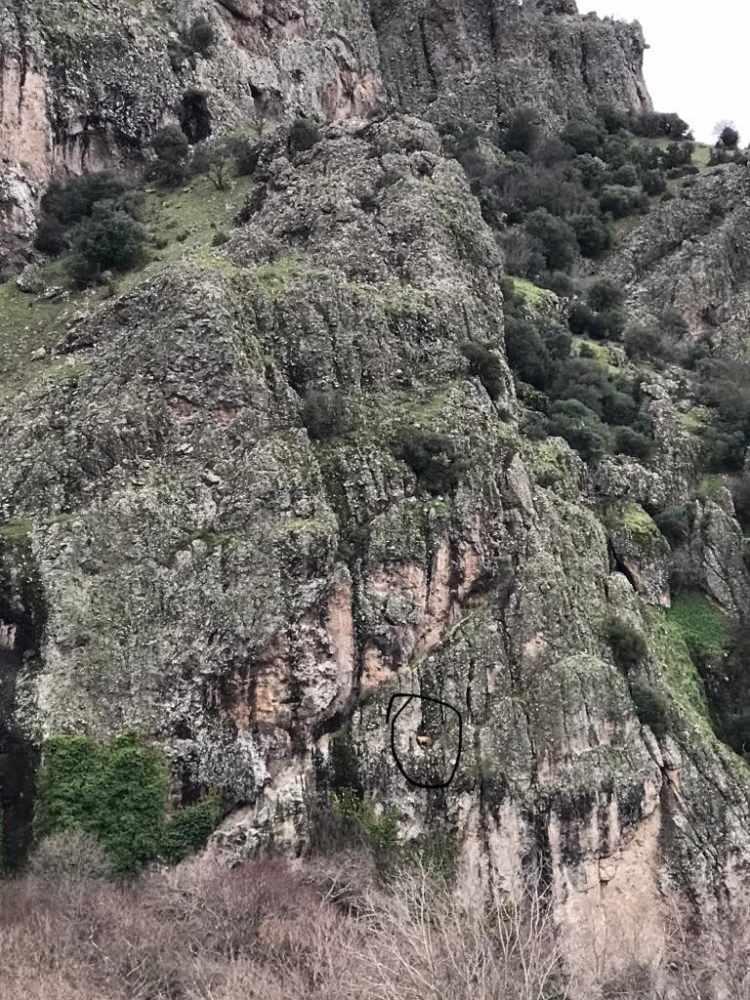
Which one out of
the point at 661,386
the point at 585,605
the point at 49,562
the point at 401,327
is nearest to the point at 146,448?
the point at 49,562

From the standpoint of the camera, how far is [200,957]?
73.7 feet

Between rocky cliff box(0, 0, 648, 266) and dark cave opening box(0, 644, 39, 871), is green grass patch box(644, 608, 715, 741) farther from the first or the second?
rocky cliff box(0, 0, 648, 266)

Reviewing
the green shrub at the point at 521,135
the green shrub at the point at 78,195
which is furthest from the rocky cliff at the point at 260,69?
the green shrub at the point at 521,135

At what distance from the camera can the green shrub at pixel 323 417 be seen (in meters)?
34.4

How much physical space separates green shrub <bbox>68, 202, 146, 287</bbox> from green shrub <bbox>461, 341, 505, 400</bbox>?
16.1 meters

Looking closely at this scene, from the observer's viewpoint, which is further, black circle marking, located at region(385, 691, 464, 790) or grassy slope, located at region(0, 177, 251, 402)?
grassy slope, located at region(0, 177, 251, 402)

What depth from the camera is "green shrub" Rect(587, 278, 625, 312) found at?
61812mm

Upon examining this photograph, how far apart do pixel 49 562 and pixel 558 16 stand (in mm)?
77899

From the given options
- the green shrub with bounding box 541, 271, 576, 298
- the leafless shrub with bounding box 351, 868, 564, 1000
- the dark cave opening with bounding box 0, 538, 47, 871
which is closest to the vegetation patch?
the dark cave opening with bounding box 0, 538, 47, 871

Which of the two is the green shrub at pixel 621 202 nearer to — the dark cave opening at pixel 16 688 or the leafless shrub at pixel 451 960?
the dark cave opening at pixel 16 688

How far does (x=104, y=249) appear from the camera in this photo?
43.4 meters

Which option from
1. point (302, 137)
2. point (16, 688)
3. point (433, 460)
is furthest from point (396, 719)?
point (302, 137)

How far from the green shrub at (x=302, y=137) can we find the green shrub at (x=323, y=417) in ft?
61.7

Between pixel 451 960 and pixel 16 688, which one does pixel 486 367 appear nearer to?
pixel 16 688
